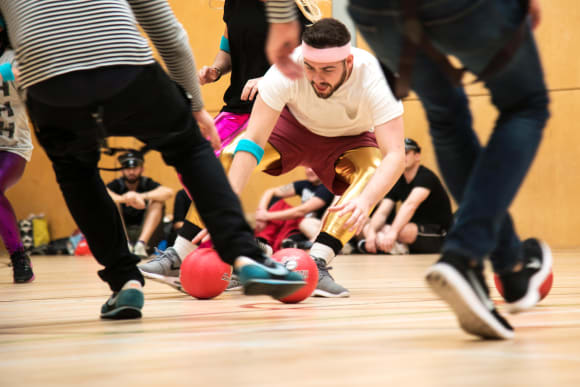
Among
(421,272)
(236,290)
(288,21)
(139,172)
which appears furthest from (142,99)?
(139,172)

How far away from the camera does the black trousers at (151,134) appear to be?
185cm

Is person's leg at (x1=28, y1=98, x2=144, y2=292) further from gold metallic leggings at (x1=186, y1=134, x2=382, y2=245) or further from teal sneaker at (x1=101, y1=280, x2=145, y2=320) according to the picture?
gold metallic leggings at (x1=186, y1=134, x2=382, y2=245)

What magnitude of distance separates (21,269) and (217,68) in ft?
5.51

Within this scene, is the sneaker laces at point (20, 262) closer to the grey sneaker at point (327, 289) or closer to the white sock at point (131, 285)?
the grey sneaker at point (327, 289)

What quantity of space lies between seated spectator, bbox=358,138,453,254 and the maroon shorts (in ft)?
12.9

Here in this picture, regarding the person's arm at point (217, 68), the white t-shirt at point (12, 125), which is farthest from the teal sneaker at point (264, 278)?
the white t-shirt at point (12, 125)

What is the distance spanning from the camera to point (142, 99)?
1858 mm

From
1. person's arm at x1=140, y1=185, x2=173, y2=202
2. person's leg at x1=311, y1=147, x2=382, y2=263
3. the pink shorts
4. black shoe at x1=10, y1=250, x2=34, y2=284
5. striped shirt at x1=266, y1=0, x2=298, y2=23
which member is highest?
striped shirt at x1=266, y1=0, x2=298, y2=23

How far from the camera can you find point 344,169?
3371 mm

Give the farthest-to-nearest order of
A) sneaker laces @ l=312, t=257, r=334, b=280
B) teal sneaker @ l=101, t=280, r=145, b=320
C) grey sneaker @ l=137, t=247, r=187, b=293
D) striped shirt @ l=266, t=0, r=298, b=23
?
grey sneaker @ l=137, t=247, r=187, b=293 < sneaker laces @ l=312, t=257, r=334, b=280 < teal sneaker @ l=101, t=280, r=145, b=320 < striped shirt @ l=266, t=0, r=298, b=23

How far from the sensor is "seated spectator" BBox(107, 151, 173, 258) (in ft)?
25.8

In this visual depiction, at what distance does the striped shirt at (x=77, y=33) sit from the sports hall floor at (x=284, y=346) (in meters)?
0.69

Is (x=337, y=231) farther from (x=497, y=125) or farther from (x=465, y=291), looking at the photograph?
(x=465, y=291)

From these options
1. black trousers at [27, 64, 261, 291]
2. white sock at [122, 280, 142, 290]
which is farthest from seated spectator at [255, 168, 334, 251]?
black trousers at [27, 64, 261, 291]
